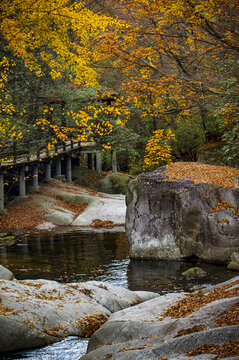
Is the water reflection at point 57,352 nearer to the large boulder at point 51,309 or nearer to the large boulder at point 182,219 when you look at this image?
the large boulder at point 51,309

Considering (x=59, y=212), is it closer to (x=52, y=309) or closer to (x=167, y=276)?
(x=167, y=276)


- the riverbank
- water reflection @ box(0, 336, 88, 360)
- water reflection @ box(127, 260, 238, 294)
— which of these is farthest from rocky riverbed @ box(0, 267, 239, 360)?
the riverbank

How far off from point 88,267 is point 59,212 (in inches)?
391

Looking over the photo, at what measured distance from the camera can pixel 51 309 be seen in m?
6.52

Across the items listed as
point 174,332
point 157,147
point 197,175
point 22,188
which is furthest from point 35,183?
point 174,332

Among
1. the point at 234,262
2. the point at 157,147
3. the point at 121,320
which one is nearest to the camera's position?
the point at 121,320

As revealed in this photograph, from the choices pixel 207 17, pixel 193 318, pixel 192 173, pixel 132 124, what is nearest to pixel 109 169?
pixel 132 124

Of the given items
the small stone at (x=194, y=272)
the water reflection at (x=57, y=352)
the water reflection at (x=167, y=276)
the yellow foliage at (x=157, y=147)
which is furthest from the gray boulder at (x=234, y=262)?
the water reflection at (x=57, y=352)

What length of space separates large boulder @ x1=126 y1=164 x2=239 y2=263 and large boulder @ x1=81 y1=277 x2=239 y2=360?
5.37m

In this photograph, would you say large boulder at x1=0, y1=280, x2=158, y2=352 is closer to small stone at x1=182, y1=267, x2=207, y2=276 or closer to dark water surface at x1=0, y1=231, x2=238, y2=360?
dark water surface at x1=0, y1=231, x2=238, y2=360

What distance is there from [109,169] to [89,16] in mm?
28296

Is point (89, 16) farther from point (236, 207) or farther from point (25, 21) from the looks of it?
point (236, 207)

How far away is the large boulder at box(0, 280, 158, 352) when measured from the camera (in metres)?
5.83

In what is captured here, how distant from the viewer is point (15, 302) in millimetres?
6484
